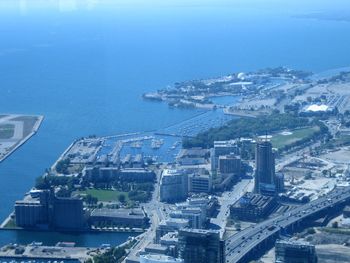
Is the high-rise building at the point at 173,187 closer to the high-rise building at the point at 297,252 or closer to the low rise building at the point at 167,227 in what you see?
the low rise building at the point at 167,227

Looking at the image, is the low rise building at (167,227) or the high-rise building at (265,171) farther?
the high-rise building at (265,171)

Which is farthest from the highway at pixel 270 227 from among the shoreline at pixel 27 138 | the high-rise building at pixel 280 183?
the shoreline at pixel 27 138

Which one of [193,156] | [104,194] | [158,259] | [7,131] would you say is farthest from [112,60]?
[158,259]

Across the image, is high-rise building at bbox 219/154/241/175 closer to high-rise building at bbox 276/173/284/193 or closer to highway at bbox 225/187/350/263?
high-rise building at bbox 276/173/284/193

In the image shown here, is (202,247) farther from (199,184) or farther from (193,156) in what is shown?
(193,156)

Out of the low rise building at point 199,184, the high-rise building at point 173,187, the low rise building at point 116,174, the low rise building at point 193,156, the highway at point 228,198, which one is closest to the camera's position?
the highway at point 228,198

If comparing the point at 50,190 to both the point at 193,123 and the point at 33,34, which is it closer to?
the point at 193,123
